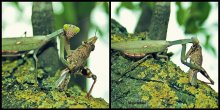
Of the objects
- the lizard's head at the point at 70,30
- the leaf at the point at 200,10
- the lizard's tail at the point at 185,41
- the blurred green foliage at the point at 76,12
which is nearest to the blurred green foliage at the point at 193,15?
the leaf at the point at 200,10

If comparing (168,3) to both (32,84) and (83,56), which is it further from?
(32,84)

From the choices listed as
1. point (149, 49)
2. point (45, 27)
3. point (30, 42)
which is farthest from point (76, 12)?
→ point (149, 49)

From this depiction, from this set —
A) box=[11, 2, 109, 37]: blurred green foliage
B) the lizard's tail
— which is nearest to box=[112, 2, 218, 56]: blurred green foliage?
box=[11, 2, 109, 37]: blurred green foliage

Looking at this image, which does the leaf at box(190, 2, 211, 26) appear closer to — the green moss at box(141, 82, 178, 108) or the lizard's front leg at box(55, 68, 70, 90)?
the green moss at box(141, 82, 178, 108)

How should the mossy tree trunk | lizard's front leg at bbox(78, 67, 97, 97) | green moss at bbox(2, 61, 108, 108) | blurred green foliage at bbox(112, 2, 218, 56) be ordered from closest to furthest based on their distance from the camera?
green moss at bbox(2, 61, 108, 108), lizard's front leg at bbox(78, 67, 97, 97), the mossy tree trunk, blurred green foliage at bbox(112, 2, 218, 56)

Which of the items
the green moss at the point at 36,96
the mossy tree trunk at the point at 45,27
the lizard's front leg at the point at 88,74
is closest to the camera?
A: the green moss at the point at 36,96

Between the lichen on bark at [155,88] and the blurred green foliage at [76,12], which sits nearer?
the lichen on bark at [155,88]

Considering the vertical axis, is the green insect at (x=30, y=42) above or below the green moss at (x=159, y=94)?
above

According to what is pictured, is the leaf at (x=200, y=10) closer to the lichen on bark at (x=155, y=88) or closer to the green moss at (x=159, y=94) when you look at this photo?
the lichen on bark at (x=155, y=88)
